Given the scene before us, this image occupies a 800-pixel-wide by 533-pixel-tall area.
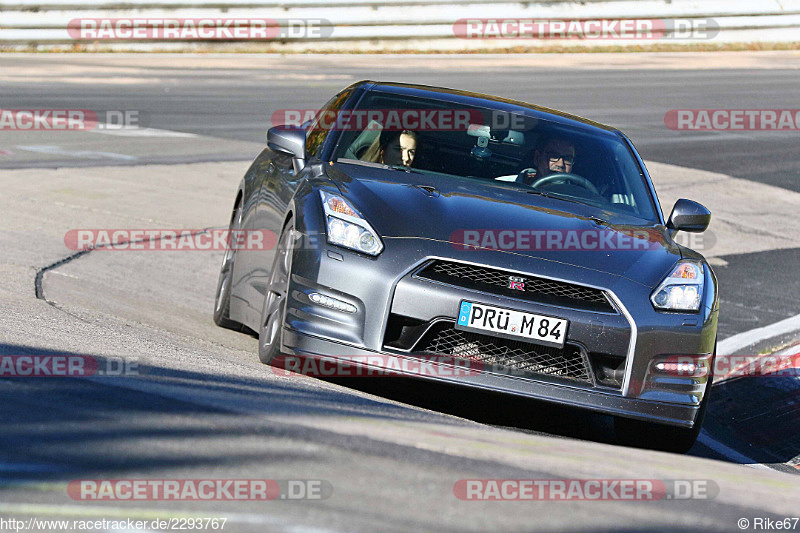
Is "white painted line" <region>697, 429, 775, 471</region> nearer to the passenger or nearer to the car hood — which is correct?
the car hood

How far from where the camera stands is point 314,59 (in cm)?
2638

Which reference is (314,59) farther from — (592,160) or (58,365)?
(58,365)

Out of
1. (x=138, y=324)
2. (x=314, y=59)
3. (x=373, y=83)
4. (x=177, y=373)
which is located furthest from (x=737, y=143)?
(x=177, y=373)

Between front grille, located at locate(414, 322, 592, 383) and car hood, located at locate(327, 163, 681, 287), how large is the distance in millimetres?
391

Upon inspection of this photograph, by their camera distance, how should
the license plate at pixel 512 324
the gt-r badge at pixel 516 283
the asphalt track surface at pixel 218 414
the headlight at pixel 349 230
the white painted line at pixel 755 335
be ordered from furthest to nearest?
the white painted line at pixel 755 335 → the headlight at pixel 349 230 → the gt-r badge at pixel 516 283 → the license plate at pixel 512 324 → the asphalt track surface at pixel 218 414

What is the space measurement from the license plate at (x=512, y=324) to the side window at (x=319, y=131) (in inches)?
70.8

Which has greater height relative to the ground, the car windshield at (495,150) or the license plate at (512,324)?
the car windshield at (495,150)

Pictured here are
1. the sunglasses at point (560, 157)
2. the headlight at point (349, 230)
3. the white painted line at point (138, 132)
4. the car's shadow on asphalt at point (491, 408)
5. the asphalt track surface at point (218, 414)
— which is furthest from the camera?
the white painted line at point (138, 132)

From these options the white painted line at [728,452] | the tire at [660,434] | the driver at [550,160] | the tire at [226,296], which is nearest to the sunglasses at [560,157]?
the driver at [550,160]

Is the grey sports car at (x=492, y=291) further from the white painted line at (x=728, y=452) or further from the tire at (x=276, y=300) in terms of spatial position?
the white painted line at (x=728, y=452)

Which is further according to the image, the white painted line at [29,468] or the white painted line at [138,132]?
the white painted line at [138,132]

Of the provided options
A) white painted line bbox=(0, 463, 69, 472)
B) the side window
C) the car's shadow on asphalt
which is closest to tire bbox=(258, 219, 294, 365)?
the car's shadow on asphalt

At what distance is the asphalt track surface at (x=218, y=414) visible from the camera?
10.1 ft

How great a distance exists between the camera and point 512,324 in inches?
189
